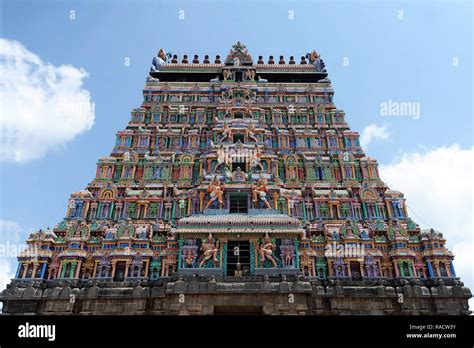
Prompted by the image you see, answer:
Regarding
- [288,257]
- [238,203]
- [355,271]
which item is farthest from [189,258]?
[355,271]

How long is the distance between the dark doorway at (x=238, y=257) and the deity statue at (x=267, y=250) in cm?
86

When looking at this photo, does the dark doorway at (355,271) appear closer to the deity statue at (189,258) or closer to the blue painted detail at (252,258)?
the blue painted detail at (252,258)

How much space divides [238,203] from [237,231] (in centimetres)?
322

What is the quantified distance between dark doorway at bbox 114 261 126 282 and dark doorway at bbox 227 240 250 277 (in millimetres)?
5799

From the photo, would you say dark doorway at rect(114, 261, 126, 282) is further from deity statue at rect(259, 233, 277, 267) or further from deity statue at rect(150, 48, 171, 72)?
deity statue at rect(150, 48, 171, 72)

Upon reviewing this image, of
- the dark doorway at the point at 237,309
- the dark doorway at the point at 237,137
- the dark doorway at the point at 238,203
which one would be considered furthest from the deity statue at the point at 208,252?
the dark doorway at the point at 237,137

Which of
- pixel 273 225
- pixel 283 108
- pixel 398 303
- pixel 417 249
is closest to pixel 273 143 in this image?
pixel 283 108

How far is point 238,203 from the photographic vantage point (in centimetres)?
2380

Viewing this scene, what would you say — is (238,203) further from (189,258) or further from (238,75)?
(238,75)

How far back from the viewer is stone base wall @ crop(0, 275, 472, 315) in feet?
60.9

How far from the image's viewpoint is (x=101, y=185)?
2489 cm

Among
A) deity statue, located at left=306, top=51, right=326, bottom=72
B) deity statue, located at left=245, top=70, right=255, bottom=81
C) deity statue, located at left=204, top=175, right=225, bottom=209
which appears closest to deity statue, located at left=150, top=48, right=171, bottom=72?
deity statue, located at left=245, top=70, right=255, bottom=81

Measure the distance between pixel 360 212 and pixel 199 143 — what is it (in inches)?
495
